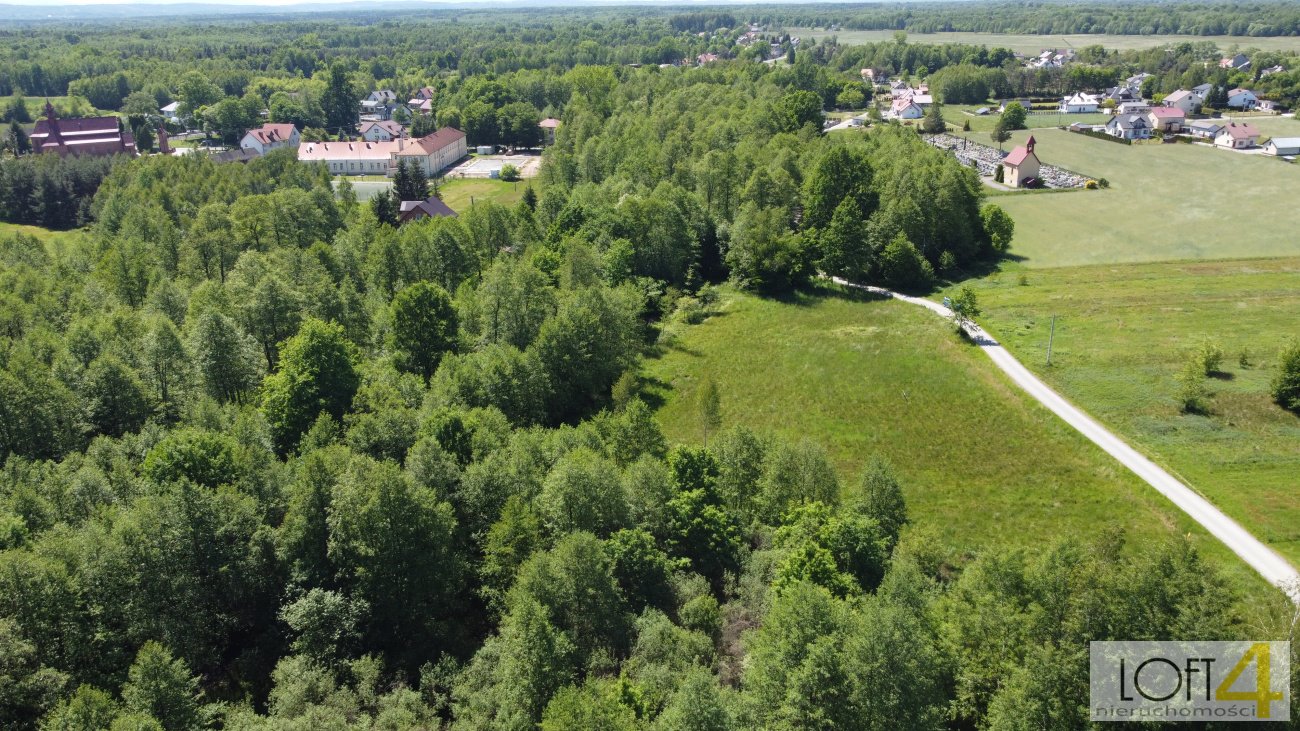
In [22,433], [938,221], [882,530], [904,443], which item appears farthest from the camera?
[938,221]

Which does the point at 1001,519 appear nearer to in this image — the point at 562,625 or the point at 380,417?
the point at 562,625

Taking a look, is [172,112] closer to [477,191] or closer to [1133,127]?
[477,191]

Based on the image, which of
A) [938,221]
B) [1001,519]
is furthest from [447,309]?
[938,221]

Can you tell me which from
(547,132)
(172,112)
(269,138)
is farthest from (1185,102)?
(172,112)

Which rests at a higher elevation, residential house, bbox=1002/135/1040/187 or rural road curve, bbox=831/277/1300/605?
residential house, bbox=1002/135/1040/187

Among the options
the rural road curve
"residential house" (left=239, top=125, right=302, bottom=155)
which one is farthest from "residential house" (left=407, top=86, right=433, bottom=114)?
the rural road curve

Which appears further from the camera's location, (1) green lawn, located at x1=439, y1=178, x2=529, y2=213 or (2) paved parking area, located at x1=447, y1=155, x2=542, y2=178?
(2) paved parking area, located at x1=447, y1=155, x2=542, y2=178

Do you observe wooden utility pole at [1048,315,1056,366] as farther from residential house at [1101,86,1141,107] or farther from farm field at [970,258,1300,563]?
residential house at [1101,86,1141,107]
